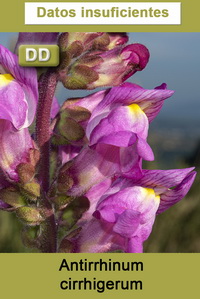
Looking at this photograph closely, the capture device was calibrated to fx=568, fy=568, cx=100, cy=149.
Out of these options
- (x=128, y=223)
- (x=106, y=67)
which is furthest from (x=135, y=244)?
(x=106, y=67)

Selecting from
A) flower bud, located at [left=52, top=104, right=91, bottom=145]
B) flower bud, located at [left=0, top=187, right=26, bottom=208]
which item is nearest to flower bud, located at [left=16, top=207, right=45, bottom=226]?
flower bud, located at [left=0, top=187, right=26, bottom=208]

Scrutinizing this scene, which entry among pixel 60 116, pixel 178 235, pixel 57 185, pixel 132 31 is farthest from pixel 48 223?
pixel 178 235

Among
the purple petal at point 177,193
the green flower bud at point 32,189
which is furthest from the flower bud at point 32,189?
the purple petal at point 177,193

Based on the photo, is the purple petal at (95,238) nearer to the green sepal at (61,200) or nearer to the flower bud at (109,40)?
the green sepal at (61,200)

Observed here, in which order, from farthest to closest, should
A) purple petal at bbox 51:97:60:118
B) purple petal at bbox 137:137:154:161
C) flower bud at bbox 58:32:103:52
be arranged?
purple petal at bbox 51:97:60:118 < flower bud at bbox 58:32:103:52 < purple petal at bbox 137:137:154:161

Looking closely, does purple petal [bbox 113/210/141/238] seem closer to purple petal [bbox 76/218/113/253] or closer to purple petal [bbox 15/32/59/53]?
purple petal [bbox 76/218/113/253]

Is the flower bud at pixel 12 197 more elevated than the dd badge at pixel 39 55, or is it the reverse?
the dd badge at pixel 39 55
